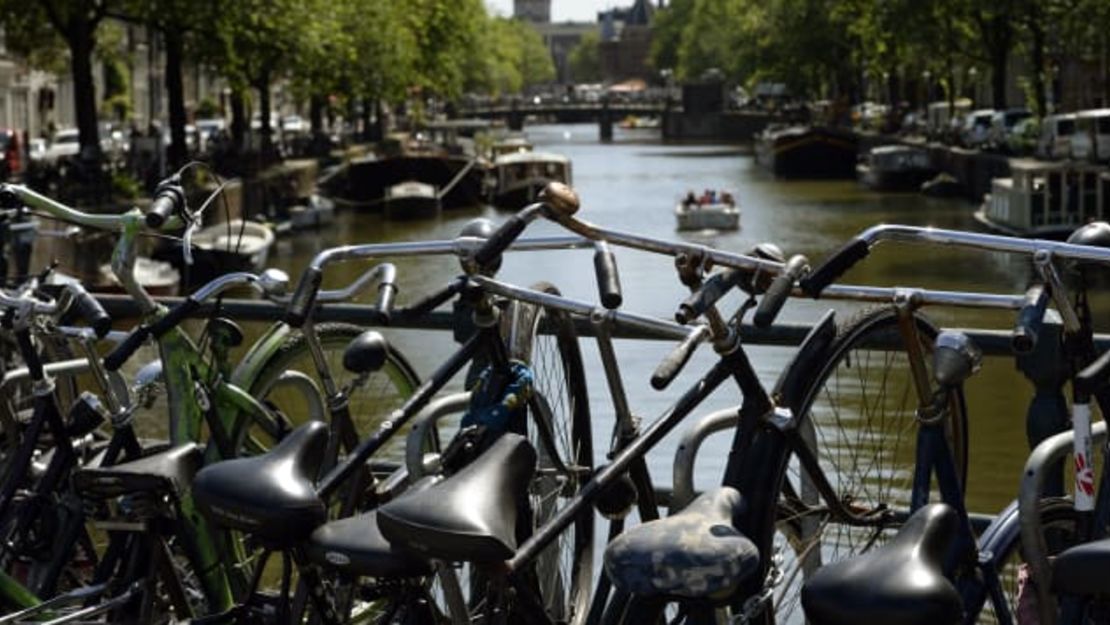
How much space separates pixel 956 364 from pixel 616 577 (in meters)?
0.93

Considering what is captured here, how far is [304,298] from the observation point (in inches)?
205

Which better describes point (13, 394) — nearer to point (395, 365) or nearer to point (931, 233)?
point (395, 365)

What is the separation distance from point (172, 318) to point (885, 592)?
8.31 feet

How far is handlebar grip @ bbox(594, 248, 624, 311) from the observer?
4641 millimetres

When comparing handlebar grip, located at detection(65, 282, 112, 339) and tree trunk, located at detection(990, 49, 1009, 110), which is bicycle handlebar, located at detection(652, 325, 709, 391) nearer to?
handlebar grip, located at detection(65, 282, 112, 339)

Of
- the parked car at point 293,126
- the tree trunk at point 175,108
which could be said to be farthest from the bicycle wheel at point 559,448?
the parked car at point 293,126

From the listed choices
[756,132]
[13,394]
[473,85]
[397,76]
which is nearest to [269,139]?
[397,76]

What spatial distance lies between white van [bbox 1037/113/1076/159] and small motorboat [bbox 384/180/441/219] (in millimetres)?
14333

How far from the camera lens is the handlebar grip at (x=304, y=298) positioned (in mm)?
5160

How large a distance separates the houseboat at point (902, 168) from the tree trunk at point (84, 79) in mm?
29600

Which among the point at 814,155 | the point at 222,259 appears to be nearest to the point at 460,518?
the point at 222,259

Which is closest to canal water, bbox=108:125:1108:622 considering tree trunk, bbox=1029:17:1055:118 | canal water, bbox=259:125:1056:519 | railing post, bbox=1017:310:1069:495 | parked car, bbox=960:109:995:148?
canal water, bbox=259:125:1056:519

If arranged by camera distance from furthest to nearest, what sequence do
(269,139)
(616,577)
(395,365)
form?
(269,139), (395,365), (616,577)

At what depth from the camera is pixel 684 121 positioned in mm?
128500
